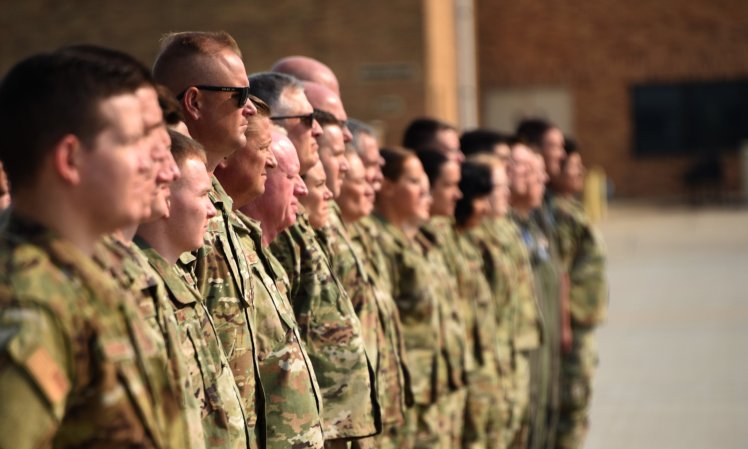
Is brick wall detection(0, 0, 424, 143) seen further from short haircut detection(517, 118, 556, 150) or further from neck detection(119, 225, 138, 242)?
neck detection(119, 225, 138, 242)

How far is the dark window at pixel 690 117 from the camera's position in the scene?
115 feet

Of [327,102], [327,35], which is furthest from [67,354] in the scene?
[327,35]

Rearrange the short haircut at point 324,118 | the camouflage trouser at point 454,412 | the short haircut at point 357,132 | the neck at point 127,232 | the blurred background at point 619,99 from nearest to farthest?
1. the neck at point 127,232
2. the short haircut at point 324,118
3. the short haircut at point 357,132
4. the camouflage trouser at point 454,412
5. the blurred background at point 619,99

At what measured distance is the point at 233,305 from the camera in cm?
395

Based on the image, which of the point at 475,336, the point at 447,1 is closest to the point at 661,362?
the point at 475,336

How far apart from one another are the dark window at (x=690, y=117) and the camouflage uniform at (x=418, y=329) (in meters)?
29.2

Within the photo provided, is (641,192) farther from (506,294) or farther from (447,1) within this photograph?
(506,294)

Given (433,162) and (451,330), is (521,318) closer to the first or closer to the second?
(433,162)

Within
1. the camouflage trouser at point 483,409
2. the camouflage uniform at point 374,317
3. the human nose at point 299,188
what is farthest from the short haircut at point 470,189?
the human nose at point 299,188

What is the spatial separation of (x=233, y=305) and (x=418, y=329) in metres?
2.70

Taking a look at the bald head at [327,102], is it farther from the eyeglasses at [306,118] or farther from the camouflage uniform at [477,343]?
the camouflage uniform at [477,343]

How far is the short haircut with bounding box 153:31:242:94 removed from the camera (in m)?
4.23

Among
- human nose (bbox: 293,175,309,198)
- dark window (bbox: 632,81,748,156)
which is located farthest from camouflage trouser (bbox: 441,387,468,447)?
dark window (bbox: 632,81,748,156)

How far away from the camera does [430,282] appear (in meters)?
6.72
